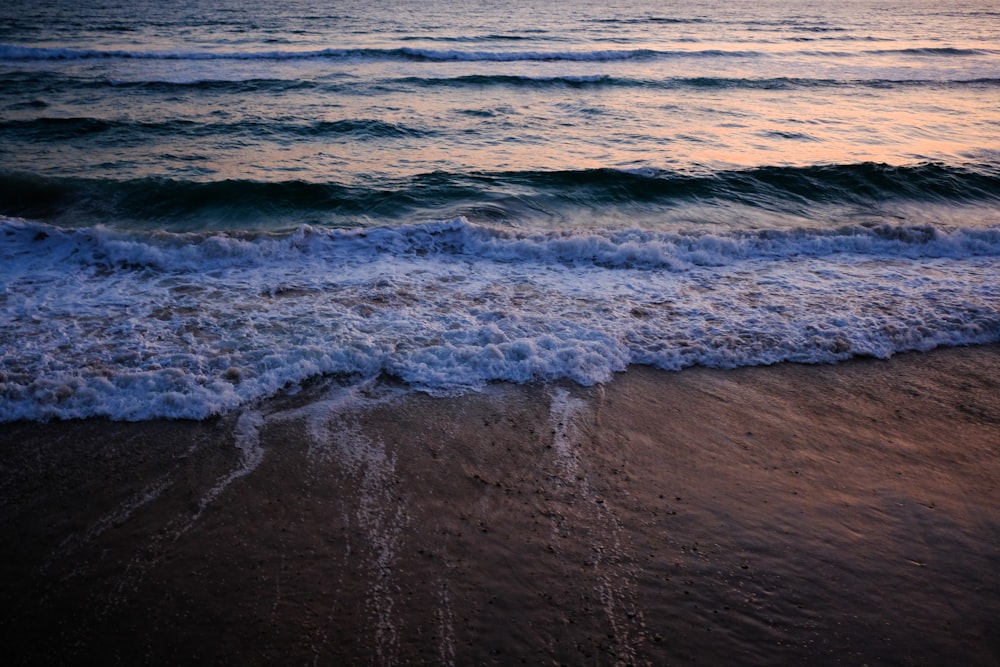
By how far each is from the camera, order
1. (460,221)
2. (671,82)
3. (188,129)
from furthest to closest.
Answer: (671,82), (188,129), (460,221)

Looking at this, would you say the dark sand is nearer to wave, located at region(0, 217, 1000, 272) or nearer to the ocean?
the ocean

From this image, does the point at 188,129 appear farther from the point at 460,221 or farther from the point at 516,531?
the point at 516,531

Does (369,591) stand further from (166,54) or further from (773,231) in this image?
(166,54)

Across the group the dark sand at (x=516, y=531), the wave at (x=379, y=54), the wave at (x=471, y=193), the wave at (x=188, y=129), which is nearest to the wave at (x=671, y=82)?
the wave at (x=379, y=54)

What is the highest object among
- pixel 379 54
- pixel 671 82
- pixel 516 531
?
pixel 379 54

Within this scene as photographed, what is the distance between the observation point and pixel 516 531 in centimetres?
411

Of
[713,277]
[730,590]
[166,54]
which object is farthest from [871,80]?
[166,54]

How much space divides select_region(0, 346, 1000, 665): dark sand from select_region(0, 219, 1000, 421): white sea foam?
491 mm

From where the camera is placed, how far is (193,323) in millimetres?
6602

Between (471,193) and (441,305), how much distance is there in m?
4.54

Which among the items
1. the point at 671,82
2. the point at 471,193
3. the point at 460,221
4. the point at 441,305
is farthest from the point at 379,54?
the point at 441,305

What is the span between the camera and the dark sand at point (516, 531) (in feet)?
11.2

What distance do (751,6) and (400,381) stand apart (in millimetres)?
52270

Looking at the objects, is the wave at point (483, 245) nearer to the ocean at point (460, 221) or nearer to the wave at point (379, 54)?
the ocean at point (460, 221)
